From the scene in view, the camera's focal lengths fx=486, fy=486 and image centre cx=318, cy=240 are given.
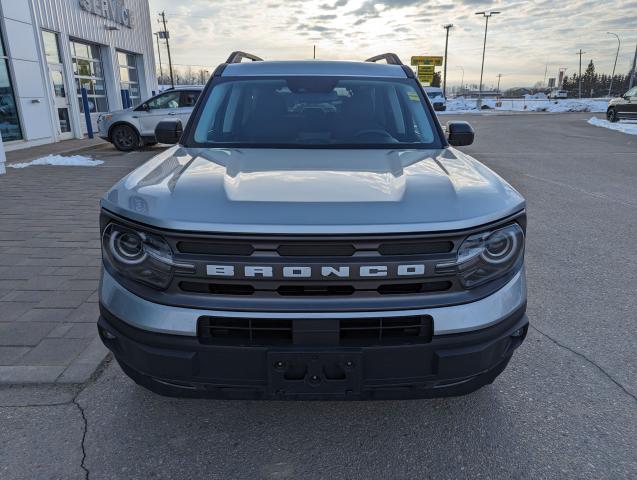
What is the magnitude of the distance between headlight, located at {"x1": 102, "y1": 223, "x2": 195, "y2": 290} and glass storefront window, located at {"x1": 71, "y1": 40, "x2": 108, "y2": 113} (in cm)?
1759

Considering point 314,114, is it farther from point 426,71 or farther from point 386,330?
point 426,71

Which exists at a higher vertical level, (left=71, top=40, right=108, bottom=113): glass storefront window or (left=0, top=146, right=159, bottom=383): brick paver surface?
(left=71, top=40, right=108, bottom=113): glass storefront window

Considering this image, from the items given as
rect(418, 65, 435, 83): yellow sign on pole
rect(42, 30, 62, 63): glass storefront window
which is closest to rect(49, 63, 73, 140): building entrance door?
rect(42, 30, 62, 63): glass storefront window

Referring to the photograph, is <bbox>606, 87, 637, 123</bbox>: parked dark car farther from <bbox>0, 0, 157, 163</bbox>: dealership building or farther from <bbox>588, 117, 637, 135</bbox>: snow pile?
<bbox>0, 0, 157, 163</bbox>: dealership building

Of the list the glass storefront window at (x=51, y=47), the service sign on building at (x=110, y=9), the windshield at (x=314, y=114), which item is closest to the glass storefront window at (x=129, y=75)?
the service sign on building at (x=110, y=9)

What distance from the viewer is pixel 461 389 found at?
6.91ft

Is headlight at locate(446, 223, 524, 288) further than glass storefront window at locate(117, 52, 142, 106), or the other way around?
glass storefront window at locate(117, 52, 142, 106)

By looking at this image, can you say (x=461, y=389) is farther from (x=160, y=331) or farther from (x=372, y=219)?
(x=160, y=331)

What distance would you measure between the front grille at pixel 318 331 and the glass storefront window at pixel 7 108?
14.3m

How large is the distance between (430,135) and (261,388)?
210 centimetres

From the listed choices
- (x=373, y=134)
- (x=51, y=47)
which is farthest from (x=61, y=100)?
(x=373, y=134)

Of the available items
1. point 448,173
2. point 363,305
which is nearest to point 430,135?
point 448,173

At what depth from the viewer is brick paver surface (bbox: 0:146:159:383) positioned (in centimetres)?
303

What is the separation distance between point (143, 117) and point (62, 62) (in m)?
5.00
